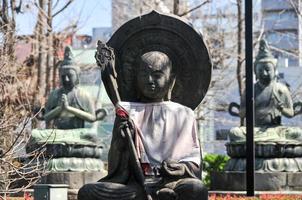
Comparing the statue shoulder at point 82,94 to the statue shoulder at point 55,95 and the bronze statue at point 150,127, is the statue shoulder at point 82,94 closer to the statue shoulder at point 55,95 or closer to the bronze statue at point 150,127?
the statue shoulder at point 55,95

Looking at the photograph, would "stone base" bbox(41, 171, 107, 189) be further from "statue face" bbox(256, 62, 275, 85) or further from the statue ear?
the statue ear

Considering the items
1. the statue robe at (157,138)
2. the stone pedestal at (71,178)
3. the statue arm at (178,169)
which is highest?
the statue robe at (157,138)

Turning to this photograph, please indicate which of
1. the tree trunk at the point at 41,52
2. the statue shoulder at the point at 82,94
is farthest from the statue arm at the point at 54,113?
the tree trunk at the point at 41,52

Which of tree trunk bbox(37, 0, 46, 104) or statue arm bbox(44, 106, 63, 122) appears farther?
tree trunk bbox(37, 0, 46, 104)

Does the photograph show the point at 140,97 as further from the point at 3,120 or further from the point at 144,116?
the point at 3,120

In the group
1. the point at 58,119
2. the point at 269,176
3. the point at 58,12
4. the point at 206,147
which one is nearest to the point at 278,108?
the point at 269,176

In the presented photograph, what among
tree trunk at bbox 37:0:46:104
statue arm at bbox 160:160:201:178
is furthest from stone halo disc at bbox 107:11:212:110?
tree trunk at bbox 37:0:46:104

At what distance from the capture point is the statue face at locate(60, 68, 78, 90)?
1886cm

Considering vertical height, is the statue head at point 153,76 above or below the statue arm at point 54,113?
above

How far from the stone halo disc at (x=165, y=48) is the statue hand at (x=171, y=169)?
1061 mm

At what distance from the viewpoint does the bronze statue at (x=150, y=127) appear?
8.59 m

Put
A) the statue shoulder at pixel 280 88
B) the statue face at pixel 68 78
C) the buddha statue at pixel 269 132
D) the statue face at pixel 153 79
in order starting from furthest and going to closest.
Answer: the statue face at pixel 68 78 → the statue shoulder at pixel 280 88 → the buddha statue at pixel 269 132 → the statue face at pixel 153 79

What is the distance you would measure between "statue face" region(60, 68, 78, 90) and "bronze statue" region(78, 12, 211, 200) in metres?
9.48

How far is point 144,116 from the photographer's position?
911 cm
